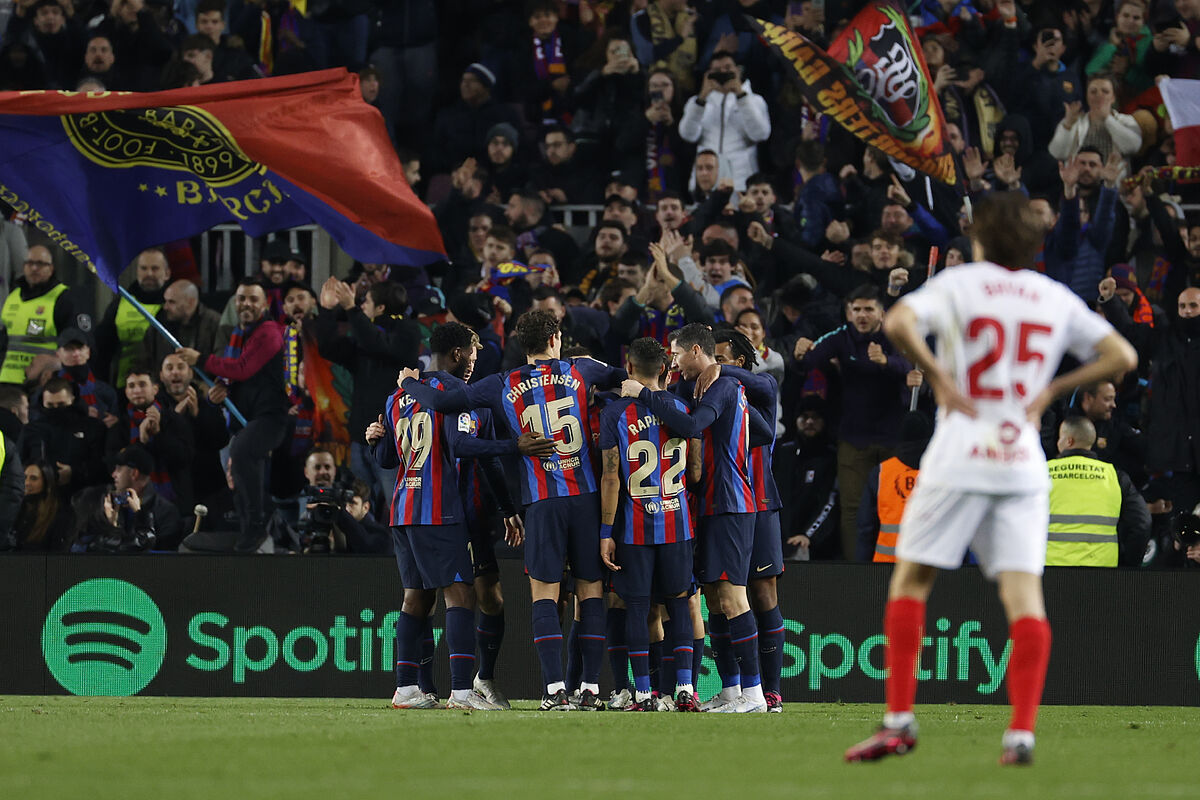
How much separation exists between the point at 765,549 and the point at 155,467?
5.70 metres

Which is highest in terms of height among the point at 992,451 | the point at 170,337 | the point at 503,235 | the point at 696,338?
the point at 503,235

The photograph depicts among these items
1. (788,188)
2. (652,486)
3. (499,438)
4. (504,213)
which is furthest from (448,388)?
(788,188)

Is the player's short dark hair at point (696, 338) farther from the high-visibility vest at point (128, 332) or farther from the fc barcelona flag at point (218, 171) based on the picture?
the high-visibility vest at point (128, 332)

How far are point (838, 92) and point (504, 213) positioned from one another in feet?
12.8

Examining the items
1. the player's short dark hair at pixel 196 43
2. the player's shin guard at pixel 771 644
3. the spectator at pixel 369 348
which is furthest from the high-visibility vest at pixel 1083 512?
the player's short dark hair at pixel 196 43

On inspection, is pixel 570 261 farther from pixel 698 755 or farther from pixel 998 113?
pixel 698 755

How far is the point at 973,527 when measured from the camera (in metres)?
6.29

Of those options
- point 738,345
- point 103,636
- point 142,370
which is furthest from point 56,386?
point 738,345

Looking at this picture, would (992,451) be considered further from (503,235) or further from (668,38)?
(668,38)

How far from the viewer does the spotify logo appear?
12.6 metres

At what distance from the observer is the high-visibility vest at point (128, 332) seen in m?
15.2

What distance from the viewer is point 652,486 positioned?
9930 millimetres

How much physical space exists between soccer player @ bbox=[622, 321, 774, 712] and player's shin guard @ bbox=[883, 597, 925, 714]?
3713 mm

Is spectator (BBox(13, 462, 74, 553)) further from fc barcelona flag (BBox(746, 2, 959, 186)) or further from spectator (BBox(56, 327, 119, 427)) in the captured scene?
→ fc barcelona flag (BBox(746, 2, 959, 186))
